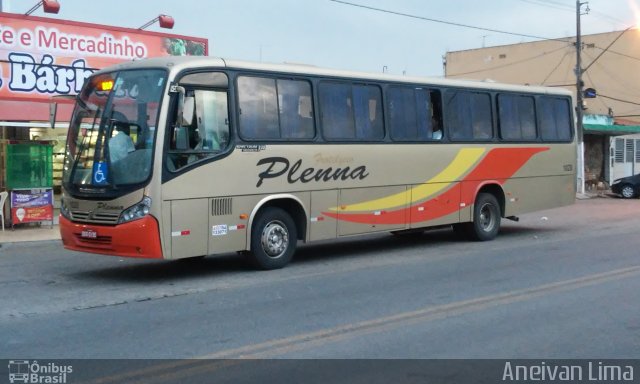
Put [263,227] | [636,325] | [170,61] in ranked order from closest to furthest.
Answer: [636,325] → [170,61] → [263,227]

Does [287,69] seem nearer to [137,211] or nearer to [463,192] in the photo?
[137,211]

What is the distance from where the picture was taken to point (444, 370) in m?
5.69

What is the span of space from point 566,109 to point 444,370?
40.6 ft

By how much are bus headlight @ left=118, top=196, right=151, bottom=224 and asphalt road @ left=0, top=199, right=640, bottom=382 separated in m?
0.97

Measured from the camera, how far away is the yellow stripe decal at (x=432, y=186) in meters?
12.4

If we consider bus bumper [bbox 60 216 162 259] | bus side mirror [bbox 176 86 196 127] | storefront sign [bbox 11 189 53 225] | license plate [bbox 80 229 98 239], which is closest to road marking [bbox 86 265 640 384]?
bus bumper [bbox 60 216 162 259]

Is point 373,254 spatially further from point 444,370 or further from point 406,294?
point 444,370

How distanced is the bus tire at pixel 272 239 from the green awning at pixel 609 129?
25.1 metres

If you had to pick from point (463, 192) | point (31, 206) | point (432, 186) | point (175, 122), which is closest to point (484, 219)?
point (463, 192)

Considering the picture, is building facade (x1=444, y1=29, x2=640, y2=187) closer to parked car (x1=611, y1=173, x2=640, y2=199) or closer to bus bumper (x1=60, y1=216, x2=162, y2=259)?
parked car (x1=611, y1=173, x2=640, y2=199)

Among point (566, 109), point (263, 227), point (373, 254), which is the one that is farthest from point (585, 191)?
point (263, 227)

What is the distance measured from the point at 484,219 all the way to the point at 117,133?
8379 mm

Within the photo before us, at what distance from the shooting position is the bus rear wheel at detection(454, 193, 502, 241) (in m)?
14.6

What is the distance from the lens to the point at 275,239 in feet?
35.8
